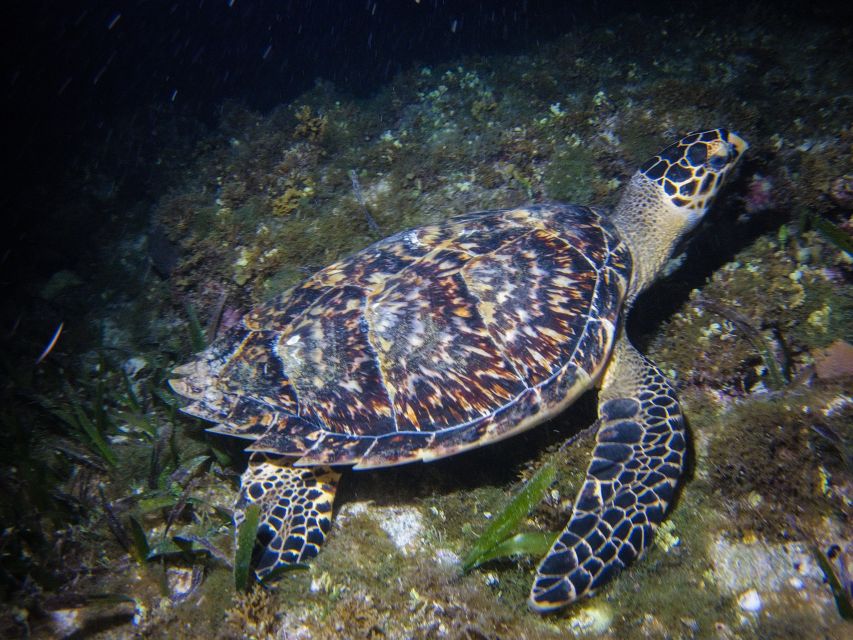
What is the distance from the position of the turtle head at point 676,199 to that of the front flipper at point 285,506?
2690 millimetres

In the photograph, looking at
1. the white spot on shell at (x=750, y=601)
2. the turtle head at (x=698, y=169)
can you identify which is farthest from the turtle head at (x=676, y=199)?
the white spot on shell at (x=750, y=601)

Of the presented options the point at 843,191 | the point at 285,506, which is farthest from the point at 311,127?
the point at 843,191

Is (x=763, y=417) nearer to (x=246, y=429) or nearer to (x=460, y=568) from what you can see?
(x=460, y=568)

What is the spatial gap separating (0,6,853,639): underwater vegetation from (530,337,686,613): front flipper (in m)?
0.14

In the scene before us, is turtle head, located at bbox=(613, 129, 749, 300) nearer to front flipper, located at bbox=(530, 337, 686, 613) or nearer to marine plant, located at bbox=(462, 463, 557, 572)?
front flipper, located at bbox=(530, 337, 686, 613)

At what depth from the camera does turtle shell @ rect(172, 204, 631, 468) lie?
247 cm

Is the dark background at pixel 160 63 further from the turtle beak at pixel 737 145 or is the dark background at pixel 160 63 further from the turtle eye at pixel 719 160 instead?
the turtle eye at pixel 719 160

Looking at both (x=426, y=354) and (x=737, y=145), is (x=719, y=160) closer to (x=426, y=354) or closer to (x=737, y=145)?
(x=737, y=145)

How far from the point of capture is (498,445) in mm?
2799

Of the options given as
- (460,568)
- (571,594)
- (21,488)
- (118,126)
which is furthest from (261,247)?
(118,126)

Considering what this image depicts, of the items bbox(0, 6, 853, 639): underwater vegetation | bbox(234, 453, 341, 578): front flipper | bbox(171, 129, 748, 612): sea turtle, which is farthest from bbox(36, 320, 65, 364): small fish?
bbox(234, 453, 341, 578): front flipper

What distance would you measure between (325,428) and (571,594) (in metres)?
1.64

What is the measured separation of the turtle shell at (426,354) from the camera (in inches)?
97.1

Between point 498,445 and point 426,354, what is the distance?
886 millimetres
